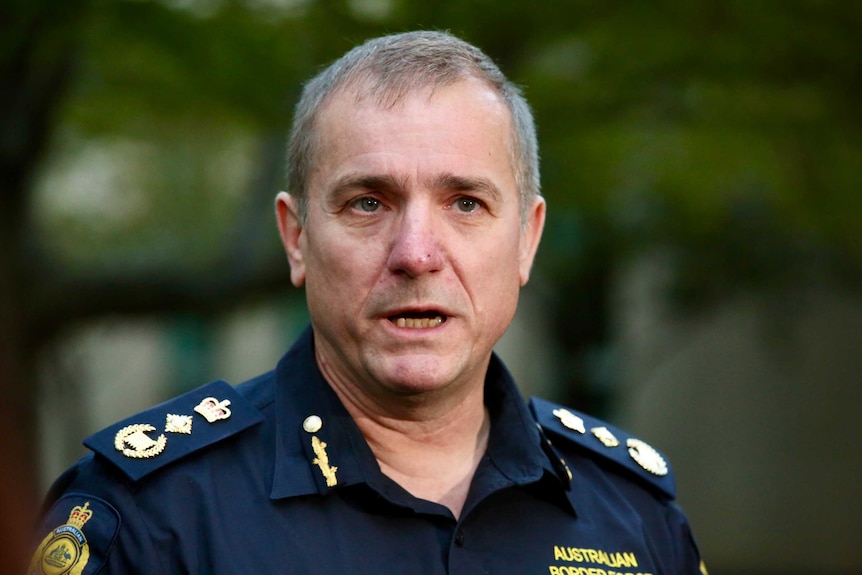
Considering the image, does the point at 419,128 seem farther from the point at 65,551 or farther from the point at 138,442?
the point at 65,551

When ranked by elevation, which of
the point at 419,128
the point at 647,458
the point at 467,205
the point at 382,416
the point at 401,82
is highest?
the point at 401,82

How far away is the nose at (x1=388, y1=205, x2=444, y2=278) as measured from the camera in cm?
271

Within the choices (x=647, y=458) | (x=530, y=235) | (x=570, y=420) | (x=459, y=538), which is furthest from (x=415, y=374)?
(x=647, y=458)

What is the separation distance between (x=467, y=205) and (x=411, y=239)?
24 cm

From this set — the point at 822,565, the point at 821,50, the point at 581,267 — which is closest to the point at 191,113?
the point at 821,50

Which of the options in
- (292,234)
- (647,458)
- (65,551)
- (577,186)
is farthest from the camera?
(577,186)

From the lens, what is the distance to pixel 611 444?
133 inches

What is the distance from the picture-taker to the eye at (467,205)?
2889 millimetres

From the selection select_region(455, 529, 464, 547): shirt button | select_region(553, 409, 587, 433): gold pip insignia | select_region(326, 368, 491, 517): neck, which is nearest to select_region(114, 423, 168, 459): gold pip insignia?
select_region(326, 368, 491, 517): neck

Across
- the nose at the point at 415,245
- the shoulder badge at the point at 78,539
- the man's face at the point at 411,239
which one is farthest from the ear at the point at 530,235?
the shoulder badge at the point at 78,539

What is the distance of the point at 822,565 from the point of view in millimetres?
13539

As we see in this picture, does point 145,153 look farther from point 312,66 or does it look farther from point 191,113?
point 312,66

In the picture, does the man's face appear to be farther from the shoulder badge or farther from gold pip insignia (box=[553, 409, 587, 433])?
the shoulder badge

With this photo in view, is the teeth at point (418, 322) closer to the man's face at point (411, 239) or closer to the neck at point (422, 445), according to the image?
the man's face at point (411, 239)
